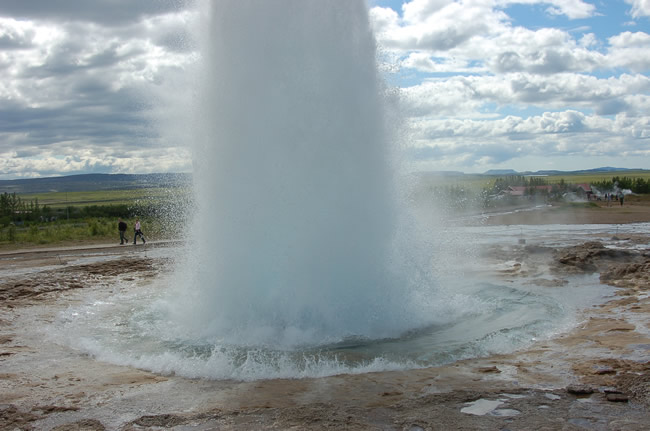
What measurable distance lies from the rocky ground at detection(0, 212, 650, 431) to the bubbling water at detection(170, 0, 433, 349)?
207 cm

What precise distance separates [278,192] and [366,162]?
1680mm

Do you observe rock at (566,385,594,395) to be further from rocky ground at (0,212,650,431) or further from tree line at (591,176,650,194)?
tree line at (591,176,650,194)

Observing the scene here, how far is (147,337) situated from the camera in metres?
8.88

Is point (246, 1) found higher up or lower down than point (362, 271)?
higher up

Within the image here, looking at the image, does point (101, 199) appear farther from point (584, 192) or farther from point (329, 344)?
point (329, 344)

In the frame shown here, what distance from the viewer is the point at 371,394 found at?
600 centimetres

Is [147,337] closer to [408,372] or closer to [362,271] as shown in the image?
[362,271]

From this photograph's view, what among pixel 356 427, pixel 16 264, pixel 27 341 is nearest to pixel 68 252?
pixel 16 264

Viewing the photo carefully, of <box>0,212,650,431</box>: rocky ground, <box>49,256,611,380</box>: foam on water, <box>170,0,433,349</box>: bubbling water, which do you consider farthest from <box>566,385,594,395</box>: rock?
<box>170,0,433,349</box>: bubbling water

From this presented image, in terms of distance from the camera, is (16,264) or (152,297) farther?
(16,264)

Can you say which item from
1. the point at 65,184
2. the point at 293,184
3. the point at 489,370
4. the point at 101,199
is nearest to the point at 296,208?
the point at 293,184

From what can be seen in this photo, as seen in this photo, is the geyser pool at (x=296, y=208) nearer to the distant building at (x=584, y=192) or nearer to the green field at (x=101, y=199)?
the green field at (x=101, y=199)

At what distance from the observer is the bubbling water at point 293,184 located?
29.3 feet

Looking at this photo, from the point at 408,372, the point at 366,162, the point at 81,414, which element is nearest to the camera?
the point at 81,414
